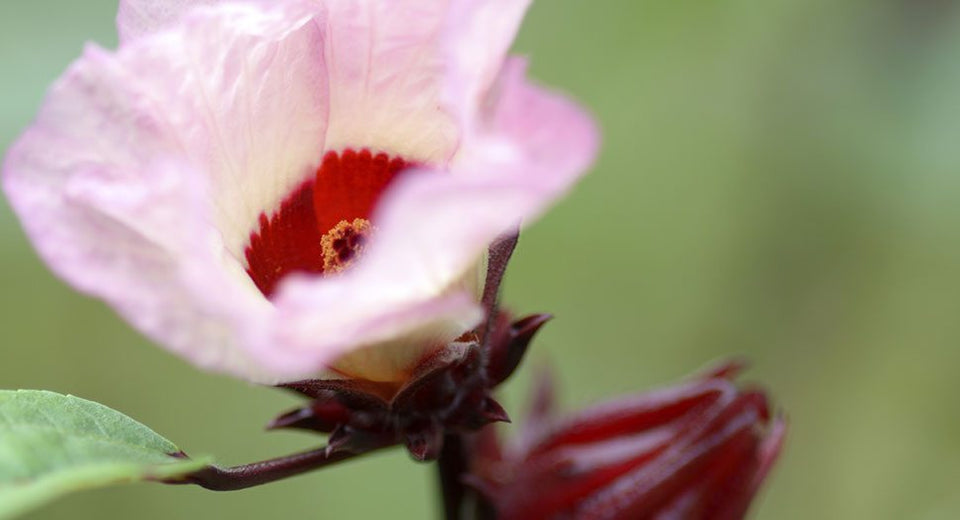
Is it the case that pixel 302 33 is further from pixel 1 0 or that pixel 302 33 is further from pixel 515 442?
pixel 1 0

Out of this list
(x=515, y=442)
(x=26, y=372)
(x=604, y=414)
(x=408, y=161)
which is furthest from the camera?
(x=26, y=372)

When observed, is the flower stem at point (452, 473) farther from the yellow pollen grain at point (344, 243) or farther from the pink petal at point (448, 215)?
the pink petal at point (448, 215)

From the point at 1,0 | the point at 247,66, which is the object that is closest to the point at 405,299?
the point at 247,66

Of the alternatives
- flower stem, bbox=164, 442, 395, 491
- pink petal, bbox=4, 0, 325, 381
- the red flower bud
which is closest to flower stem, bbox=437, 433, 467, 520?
the red flower bud

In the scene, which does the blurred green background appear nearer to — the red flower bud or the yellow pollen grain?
the red flower bud

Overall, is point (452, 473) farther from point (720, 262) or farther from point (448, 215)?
point (720, 262)

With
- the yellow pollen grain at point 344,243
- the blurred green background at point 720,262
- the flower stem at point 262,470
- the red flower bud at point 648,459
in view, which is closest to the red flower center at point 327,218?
the yellow pollen grain at point 344,243
